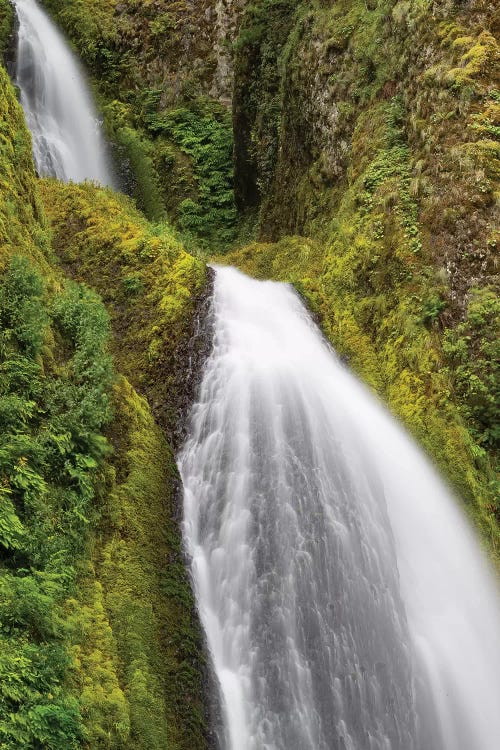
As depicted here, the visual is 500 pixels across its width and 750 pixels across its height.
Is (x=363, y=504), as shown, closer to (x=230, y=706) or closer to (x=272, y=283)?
(x=230, y=706)

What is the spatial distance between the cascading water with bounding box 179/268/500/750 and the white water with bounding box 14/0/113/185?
14510 millimetres

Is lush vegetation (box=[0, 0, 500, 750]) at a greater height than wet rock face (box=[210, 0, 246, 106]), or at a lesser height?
lesser

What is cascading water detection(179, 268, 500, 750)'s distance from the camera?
702 cm

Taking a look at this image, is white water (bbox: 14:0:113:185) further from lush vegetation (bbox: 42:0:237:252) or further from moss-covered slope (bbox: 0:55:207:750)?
moss-covered slope (bbox: 0:55:207:750)

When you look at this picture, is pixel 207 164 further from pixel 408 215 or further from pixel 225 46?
pixel 408 215

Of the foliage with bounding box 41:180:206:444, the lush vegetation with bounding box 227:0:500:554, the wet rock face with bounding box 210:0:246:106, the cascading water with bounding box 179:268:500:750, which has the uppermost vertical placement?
the wet rock face with bounding box 210:0:246:106

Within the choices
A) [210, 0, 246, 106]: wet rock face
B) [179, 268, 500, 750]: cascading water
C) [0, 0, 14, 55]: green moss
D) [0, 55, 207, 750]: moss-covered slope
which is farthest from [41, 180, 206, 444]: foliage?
[0, 0, 14, 55]: green moss

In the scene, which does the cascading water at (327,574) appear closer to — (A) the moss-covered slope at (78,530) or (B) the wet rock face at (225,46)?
(A) the moss-covered slope at (78,530)

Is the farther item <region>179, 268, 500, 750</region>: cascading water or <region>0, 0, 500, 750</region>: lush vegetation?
<region>179, 268, 500, 750</region>: cascading water

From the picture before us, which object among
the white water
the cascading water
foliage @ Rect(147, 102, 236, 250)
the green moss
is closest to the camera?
the cascading water

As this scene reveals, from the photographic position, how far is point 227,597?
7.41 metres

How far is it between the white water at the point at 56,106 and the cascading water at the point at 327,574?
14.5 m

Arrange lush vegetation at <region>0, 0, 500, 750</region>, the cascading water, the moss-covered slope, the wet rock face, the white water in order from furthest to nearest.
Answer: the wet rock face
the white water
the cascading water
lush vegetation at <region>0, 0, 500, 750</region>
the moss-covered slope

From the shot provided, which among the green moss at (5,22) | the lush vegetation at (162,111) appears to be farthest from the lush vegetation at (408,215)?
the green moss at (5,22)
